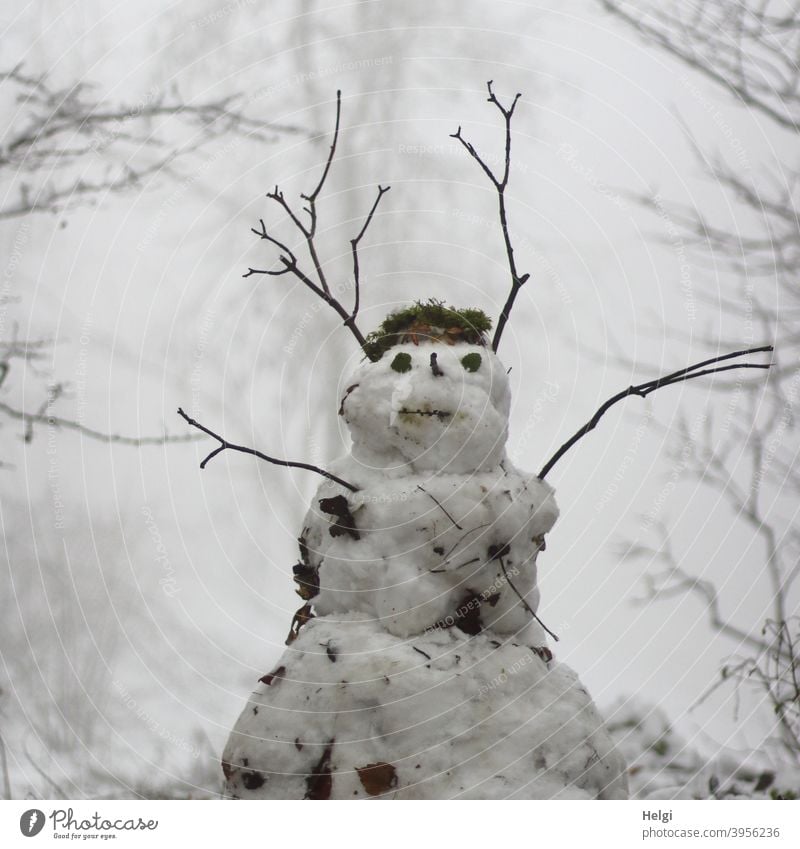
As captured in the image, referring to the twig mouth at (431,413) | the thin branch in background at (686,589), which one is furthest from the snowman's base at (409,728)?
the thin branch in background at (686,589)

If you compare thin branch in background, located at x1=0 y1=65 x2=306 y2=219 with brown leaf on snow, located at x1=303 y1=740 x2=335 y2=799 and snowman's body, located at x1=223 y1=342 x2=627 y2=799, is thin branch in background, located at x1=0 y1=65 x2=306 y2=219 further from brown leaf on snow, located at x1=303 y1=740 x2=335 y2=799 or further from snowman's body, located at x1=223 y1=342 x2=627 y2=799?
brown leaf on snow, located at x1=303 y1=740 x2=335 y2=799

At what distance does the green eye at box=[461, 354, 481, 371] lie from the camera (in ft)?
3.42

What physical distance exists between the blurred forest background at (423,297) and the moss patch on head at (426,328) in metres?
0.33

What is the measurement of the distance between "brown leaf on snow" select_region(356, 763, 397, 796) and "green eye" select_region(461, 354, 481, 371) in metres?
0.43

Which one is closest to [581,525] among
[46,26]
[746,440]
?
[746,440]

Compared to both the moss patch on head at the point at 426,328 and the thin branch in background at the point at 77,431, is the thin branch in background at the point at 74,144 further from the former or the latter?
the moss patch on head at the point at 426,328

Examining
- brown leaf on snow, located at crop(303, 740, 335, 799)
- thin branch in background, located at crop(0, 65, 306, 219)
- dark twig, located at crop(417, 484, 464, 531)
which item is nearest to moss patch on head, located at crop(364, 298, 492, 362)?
dark twig, located at crop(417, 484, 464, 531)

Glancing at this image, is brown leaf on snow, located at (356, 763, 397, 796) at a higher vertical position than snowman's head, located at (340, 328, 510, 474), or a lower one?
lower

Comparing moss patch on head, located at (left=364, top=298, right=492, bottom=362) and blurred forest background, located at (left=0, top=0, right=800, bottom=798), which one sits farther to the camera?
blurred forest background, located at (left=0, top=0, right=800, bottom=798)

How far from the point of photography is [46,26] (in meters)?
1.73

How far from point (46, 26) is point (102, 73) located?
0.45ft

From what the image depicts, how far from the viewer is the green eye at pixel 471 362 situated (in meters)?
1.04

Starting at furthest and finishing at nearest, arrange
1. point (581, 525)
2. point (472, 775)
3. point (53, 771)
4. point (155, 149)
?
point (155, 149)
point (53, 771)
point (581, 525)
point (472, 775)
